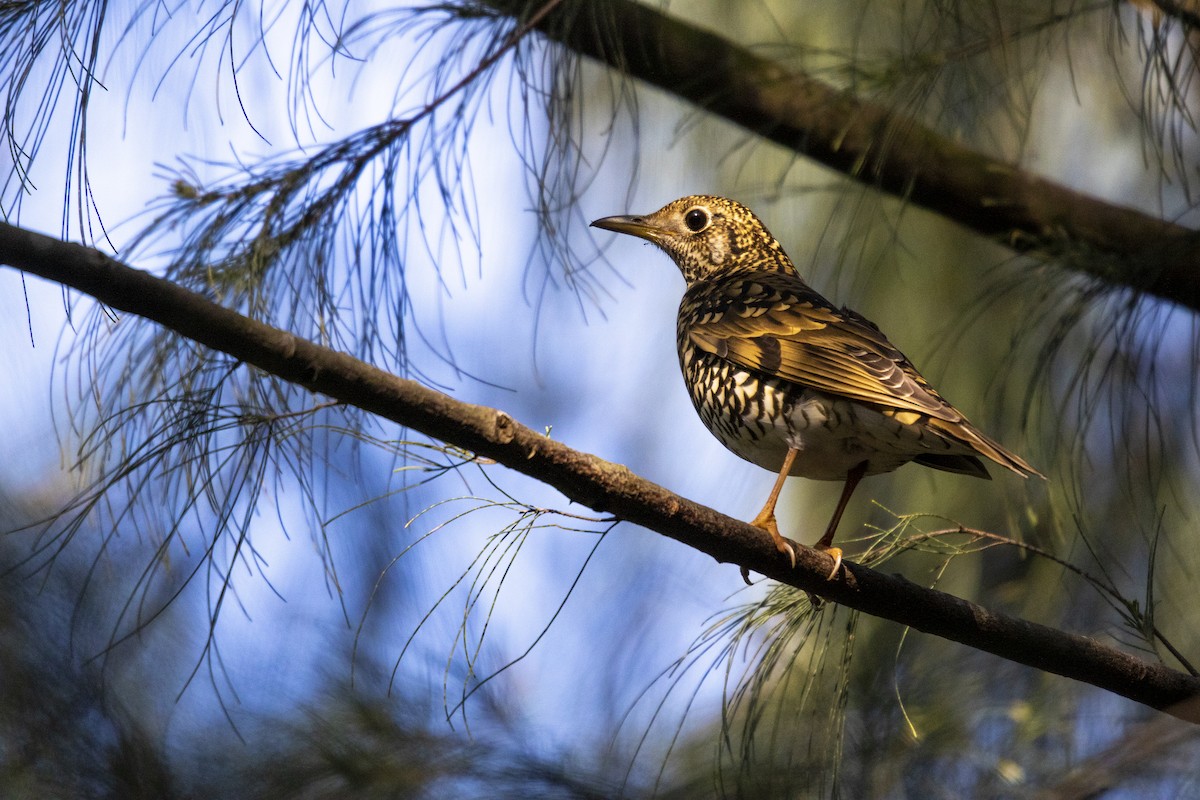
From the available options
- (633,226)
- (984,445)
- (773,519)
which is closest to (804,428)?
(773,519)

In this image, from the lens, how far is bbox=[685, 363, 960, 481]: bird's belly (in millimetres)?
3439

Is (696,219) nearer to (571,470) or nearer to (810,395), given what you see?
(810,395)

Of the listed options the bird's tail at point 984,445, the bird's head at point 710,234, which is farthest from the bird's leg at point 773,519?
the bird's head at point 710,234

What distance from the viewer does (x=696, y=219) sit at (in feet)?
15.9

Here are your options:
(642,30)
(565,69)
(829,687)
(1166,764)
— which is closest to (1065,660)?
(1166,764)

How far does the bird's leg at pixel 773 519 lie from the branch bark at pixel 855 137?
118 cm

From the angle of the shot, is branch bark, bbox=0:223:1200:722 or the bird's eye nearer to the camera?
branch bark, bbox=0:223:1200:722

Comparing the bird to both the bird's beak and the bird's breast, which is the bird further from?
the bird's beak

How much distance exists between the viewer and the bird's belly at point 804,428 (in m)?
3.44

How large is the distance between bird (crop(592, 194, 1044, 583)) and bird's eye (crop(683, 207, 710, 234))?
1.79 ft

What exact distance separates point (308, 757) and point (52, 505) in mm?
1063

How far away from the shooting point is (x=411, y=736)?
3.52 m

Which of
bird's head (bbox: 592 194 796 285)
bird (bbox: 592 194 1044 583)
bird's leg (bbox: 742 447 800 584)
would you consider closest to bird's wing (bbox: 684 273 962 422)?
bird (bbox: 592 194 1044 583)

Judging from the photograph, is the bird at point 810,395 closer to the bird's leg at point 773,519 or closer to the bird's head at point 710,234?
the bird's leg at point 773,519
